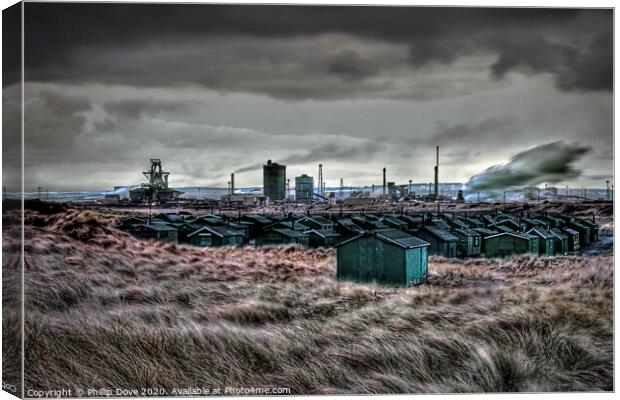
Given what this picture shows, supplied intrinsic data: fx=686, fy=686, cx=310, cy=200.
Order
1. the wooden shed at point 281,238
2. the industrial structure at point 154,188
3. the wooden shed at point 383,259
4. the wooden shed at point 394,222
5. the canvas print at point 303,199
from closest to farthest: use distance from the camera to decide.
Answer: the canvas print at point 303,199, the industrial structure at point 154,188, the wooden shed at point 383,259, the wooden shed at point 281,238, the wooden shed at point 394,222

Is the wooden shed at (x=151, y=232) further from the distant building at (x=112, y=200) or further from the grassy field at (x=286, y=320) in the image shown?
the distant building at (x=112, y=200)

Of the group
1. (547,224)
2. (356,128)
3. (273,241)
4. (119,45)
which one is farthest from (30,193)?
(547,224)

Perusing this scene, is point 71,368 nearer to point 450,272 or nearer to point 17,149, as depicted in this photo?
point 17,149

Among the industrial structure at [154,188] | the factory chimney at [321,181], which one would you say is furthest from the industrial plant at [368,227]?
the industrial structure at [154,188]

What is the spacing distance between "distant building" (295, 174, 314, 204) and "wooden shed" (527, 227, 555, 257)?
228cm

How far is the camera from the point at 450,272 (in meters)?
6.76

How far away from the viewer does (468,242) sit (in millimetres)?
6988

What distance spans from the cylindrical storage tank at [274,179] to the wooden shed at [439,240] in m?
1.47

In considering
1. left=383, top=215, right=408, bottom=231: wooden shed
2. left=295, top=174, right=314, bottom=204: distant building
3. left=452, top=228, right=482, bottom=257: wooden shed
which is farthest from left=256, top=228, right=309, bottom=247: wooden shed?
left=452, top=228, right=482, bottom=257: wooden shed

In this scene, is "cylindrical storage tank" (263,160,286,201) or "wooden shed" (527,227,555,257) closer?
"cylindrical storage tank" (263,160,286,201)

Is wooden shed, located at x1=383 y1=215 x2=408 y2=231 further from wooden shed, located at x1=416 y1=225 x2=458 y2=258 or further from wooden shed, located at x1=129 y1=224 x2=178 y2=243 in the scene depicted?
wooden shed, located at x1=129 y1=224 x2=178 y2=243

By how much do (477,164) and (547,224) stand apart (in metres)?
1.00

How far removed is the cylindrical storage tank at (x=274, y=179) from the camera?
6785mm

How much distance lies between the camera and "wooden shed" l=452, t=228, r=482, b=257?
→ 22.7 ft
